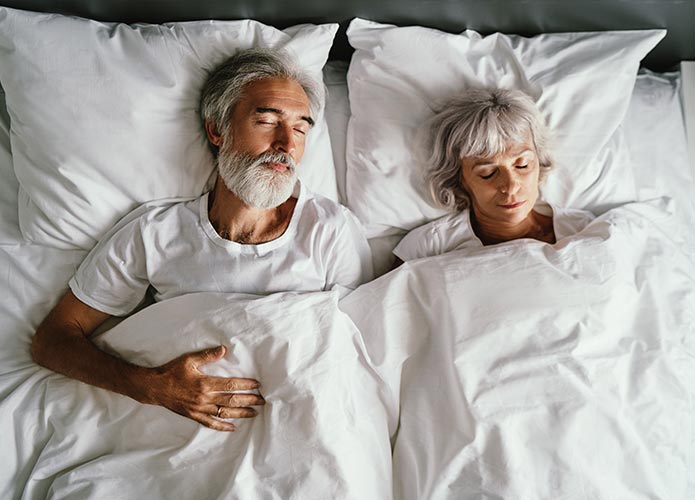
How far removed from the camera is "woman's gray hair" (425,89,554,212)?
151 centimetres

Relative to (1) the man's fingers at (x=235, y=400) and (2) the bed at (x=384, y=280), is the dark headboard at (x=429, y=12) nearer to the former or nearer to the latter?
(2) the bed at (x=384, y=280)

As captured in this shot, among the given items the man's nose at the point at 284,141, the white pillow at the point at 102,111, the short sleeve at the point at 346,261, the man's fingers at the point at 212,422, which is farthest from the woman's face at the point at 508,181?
the man's fingers at the point at 212,422

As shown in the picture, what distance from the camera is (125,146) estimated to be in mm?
1513

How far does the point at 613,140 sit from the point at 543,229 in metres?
0.32

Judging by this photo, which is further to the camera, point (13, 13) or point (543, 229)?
point (543, 229)

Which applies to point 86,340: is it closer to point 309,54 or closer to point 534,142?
point 309,54

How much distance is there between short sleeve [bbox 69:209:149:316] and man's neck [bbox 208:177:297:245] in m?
0.18

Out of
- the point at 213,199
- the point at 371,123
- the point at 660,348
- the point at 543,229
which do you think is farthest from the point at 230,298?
the point at 660,348

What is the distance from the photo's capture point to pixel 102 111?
1497mm

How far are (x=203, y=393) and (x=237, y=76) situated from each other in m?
0.72

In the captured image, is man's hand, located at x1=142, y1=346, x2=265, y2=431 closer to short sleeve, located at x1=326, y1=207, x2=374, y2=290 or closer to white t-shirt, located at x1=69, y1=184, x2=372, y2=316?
white t-shirt, located at x1=69, y1=184, x2=372, y2=316

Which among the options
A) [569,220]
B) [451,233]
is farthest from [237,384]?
[569,220]

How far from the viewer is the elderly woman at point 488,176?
4.95 ft

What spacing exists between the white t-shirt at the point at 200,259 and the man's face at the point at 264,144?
0.36ft
